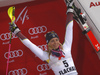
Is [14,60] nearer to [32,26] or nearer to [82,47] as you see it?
[32,26]

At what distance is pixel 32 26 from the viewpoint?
74.3 inches

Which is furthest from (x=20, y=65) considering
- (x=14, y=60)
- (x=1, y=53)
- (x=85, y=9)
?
(x=85, y=9)

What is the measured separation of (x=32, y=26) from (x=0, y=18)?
430 mm

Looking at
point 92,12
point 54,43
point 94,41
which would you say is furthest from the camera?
point 92,12

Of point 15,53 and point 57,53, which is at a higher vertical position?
point 15,53

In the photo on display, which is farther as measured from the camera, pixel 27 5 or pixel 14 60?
pixel 27 5

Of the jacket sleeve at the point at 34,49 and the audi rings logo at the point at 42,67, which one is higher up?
the jacket sleeve at the point at 34,49

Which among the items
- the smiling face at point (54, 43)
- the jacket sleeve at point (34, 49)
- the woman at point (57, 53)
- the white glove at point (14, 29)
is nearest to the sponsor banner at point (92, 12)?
the woman at point (57, 53)

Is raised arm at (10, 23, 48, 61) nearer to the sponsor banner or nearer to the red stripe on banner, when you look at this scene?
the red stripe on banner

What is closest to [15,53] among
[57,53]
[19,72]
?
[19,72]

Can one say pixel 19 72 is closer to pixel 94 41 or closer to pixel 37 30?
pixel 37 30

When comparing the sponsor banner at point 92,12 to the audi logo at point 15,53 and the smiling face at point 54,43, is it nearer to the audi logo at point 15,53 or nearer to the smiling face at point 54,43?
the smiling face at point 54,43

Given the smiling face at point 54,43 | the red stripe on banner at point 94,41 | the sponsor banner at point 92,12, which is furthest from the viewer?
the sponsor banner at point 92,12

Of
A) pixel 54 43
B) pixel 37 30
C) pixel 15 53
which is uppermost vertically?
pixel 37 30
